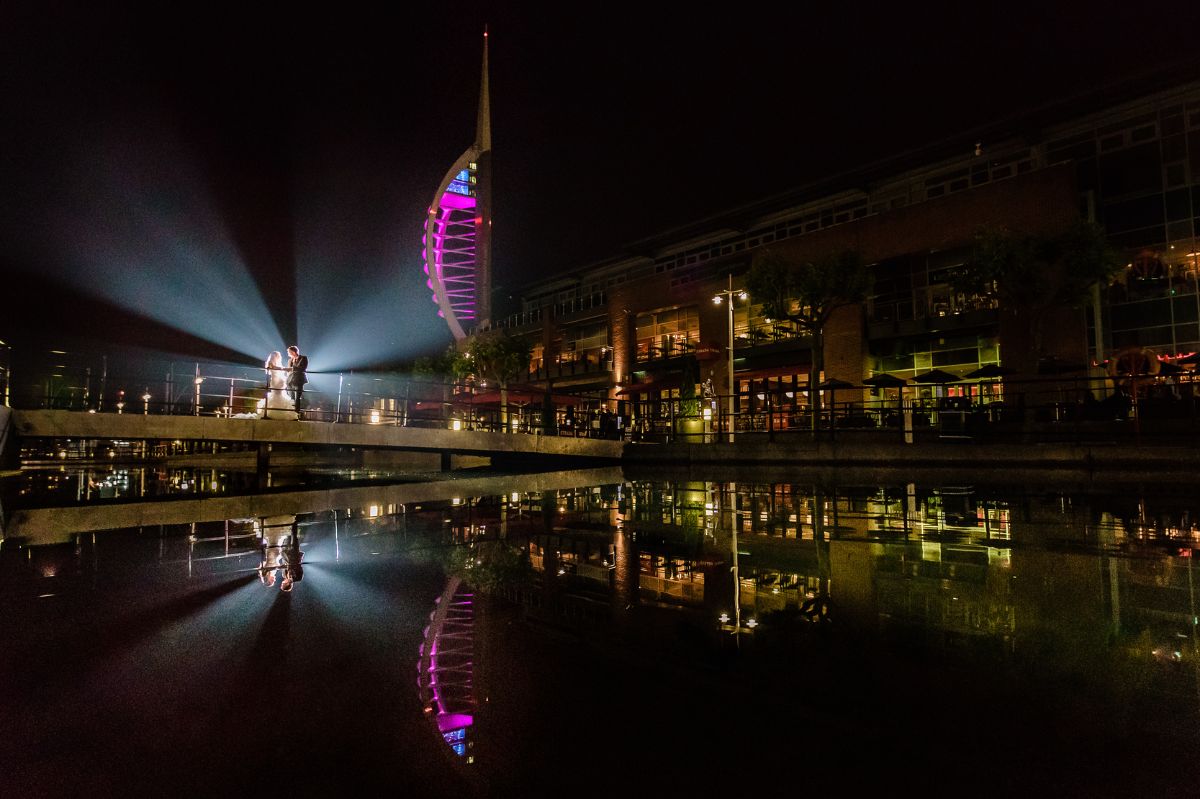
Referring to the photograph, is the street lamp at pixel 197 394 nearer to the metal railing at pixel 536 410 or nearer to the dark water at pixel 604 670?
the metal railing at pixel 536 410

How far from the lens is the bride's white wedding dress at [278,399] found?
1448 cm

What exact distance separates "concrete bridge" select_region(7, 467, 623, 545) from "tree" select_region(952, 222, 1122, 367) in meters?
18.5

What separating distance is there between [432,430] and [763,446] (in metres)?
10.3

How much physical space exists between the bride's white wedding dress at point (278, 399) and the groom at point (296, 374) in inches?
6.0

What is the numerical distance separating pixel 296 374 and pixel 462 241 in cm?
4110

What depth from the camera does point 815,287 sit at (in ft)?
78.2

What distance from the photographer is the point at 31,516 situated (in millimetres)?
7918

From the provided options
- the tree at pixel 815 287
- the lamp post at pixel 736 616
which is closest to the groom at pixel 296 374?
the lamp post at pixel 736 616

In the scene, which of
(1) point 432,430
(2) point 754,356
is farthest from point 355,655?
(2) point 754,356

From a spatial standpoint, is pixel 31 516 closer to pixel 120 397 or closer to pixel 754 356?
pixel 120 397

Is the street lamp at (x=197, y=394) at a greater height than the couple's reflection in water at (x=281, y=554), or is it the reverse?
the street lamp at (x=197, y=394)

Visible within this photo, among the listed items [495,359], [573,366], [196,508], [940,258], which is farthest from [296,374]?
[573,366]

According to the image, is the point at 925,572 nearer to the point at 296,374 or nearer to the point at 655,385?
the point at 296,374

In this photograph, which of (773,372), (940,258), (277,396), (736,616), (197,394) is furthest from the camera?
(773,372)
